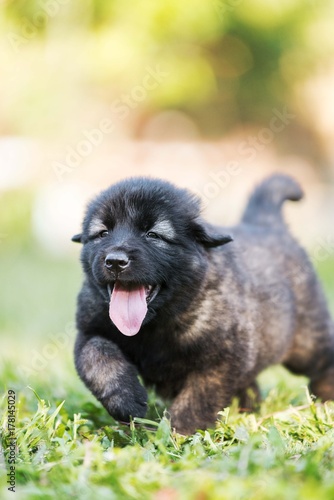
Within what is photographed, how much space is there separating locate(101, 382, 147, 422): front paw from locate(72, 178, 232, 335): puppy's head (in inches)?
11.5

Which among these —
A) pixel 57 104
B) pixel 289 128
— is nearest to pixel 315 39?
pixel 289 128

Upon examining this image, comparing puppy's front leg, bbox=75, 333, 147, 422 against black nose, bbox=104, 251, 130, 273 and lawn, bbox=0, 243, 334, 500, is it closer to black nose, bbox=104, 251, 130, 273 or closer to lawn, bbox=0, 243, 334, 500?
lawn, bbox=0, 243, 334, 500

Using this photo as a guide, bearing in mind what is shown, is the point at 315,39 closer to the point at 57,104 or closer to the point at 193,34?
the point at 193,34

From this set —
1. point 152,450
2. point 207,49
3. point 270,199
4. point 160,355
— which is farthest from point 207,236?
point 207,49

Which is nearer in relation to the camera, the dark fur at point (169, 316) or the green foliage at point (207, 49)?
the dark fur at point (169, 316)

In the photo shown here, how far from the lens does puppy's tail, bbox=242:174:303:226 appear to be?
564 cm

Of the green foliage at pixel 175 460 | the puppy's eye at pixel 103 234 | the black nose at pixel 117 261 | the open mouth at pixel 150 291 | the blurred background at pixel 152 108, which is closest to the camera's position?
the green foliage at pixel 175 460

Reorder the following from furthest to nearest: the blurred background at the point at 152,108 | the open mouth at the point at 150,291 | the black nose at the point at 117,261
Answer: the blurred background at the point at 152,108 → the open mouth at the point at 150,291 → the black nose at the point at 117,261

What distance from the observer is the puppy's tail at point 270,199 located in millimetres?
5637

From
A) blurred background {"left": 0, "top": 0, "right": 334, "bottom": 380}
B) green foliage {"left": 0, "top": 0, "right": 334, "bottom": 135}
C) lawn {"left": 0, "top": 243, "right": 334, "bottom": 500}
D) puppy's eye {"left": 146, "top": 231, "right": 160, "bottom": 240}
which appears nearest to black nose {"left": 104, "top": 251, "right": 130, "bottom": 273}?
puppy's eye {"left": 146, "top": 231, "right": 160, "bottom": 240}

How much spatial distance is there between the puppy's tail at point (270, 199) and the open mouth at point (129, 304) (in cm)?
193

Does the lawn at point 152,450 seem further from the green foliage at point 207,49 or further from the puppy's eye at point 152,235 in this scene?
the green foliage at point 207,49

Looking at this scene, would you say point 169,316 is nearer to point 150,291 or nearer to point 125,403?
point 150,291

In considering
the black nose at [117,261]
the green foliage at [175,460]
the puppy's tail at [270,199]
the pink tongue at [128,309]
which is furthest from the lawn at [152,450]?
the puppy's tail at [270,199]
